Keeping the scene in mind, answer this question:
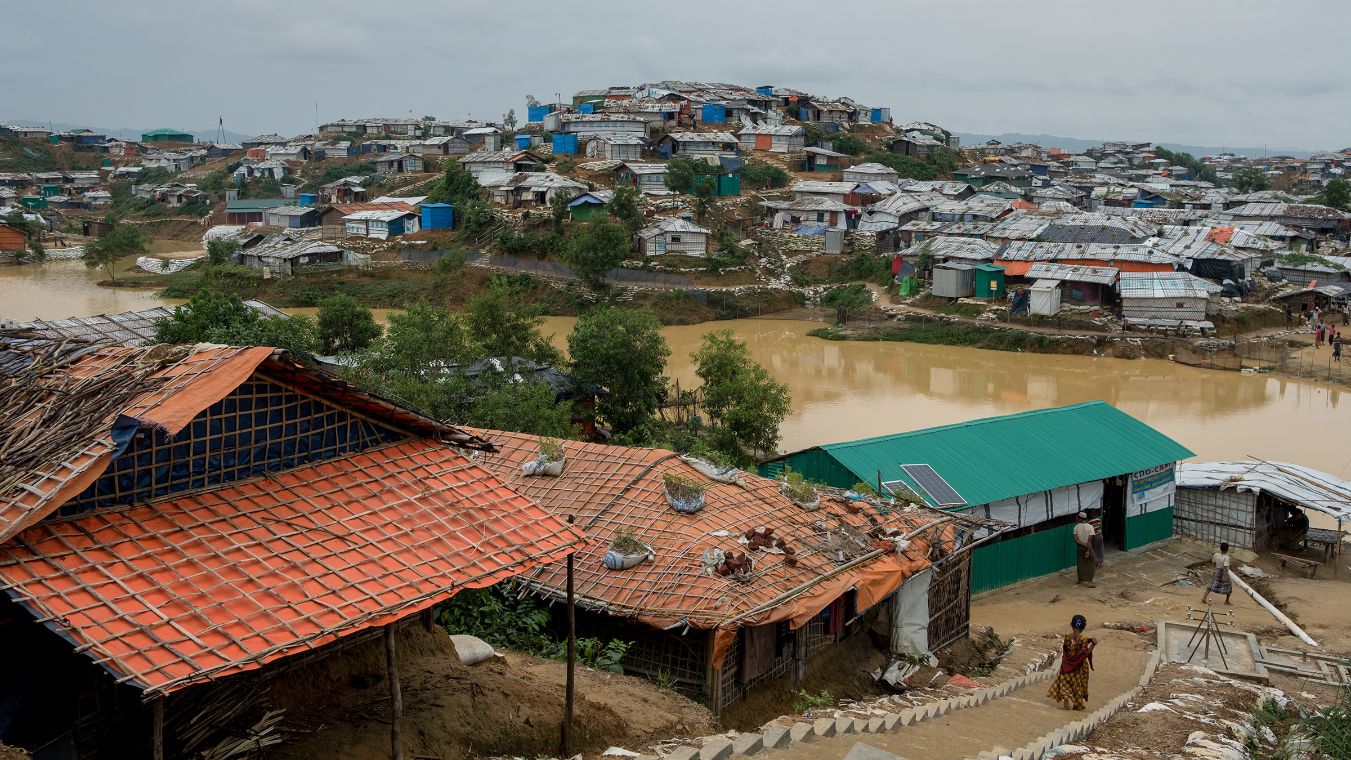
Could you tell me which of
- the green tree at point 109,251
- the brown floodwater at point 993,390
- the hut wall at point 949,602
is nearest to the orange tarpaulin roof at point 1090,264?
the brown floodwater at point 993,390

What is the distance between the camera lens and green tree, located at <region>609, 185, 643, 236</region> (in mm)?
35219

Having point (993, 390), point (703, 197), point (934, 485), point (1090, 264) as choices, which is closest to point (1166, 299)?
point (1090, 264)

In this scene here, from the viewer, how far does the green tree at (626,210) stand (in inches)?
1387

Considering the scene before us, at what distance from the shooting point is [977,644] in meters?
9.80

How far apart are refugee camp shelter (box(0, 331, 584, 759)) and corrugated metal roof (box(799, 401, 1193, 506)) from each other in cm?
636

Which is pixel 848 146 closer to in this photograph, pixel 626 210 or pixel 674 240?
pixel 674 240

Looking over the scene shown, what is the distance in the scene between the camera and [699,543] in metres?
7.98

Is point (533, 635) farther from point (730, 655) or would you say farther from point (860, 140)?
point (860, 140)

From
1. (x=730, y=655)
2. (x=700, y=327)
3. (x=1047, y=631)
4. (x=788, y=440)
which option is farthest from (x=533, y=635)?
(x=700, y=327)

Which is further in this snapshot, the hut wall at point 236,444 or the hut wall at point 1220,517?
the hut wall at point 1220,517

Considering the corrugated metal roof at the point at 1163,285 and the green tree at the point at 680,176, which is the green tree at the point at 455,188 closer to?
the green tree at the point at 680,176

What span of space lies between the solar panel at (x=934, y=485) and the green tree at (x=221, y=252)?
104 ft

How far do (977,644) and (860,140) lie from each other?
148 ft

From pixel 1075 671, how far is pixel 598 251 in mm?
25320
